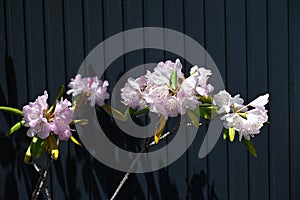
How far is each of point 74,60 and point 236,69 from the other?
0.79 m

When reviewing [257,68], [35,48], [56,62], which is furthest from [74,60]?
[257,68]

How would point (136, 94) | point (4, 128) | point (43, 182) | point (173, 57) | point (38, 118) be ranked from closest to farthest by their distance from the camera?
point (38, 118) < point (136, 94) < point (43, 182) < point (4, 128) < point (173, 57)

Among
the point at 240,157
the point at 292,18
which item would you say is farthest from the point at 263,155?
the point at 292,18

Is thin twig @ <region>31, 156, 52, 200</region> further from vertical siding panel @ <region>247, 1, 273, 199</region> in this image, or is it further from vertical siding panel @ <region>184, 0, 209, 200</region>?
vertical siding panel @ <region>247, 1, 273, 199</region>

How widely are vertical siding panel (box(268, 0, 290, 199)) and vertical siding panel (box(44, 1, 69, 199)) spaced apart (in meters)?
1.03

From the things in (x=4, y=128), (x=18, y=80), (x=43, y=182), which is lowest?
(x=43, y=182)

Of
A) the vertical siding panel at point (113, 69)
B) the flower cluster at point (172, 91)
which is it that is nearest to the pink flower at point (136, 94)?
the flower cluster at point (172, 91)

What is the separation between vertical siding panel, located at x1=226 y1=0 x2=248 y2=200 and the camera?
7.74 ft

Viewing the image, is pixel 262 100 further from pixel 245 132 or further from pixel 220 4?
pixel 220 4

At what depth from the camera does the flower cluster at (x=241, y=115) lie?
1787 millimetres

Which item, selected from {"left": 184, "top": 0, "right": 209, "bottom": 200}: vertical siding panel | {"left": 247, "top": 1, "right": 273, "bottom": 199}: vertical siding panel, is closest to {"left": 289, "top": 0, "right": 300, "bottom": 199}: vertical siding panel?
{"left": 247, "top": 1, "right": 273, "bottom": 199}: vertical siding panel

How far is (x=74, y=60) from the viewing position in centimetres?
222

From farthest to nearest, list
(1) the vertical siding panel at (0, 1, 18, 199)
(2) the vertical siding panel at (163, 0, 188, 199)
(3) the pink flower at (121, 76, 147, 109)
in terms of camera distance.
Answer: (2) the vertical siding panel at (163, 0, 188, 199)
(1) the vertical siding panel at (0, 1, 18, 199)
(3) the pink flower at (121, 76, 147, 109)

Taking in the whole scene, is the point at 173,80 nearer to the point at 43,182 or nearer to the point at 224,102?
the point at 224,102
